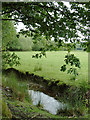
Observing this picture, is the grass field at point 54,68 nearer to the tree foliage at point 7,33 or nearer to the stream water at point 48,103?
the stream water at point 48,103

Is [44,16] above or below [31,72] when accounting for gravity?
above

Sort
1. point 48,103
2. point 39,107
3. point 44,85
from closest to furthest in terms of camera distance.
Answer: point 39,107
point 48,103
point 44,85

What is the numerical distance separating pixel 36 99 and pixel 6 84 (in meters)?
0.83

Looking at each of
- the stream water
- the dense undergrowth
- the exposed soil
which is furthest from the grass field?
the stream water

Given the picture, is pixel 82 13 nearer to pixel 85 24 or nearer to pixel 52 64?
pixel 85 24

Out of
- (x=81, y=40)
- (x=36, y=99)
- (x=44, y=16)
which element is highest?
(x=44, y=16)

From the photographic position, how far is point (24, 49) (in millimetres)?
4105

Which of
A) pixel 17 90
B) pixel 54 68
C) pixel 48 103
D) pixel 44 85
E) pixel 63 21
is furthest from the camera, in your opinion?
pixel 54 68

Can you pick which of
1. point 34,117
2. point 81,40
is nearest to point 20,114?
point 34,117

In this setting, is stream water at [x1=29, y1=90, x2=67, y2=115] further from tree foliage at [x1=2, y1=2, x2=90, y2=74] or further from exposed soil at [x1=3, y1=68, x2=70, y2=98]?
tree foliage at [x1=2, y1=2, x2=90, y2=74]

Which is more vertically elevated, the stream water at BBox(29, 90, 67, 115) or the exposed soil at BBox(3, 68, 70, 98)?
the exposed soil at BBox(3, 68, 70, 98)

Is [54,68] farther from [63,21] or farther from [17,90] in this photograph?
[63,21]

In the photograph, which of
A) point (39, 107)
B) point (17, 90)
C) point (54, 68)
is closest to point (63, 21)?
point (39, 107)

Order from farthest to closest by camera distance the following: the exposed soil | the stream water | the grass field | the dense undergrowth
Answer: the grass field
the exposed soil
the stream water
the dense undergrowth
